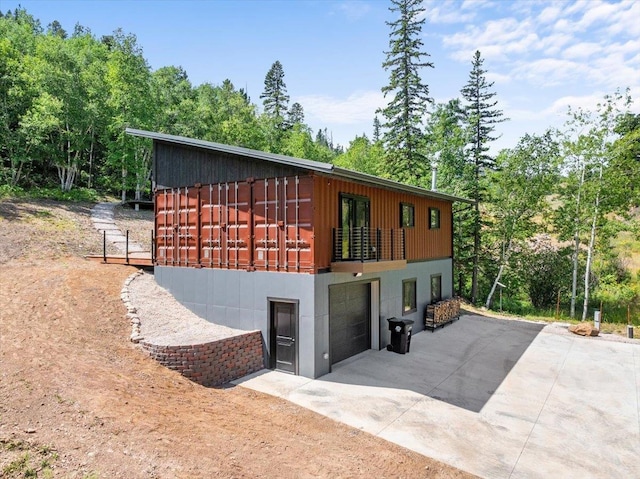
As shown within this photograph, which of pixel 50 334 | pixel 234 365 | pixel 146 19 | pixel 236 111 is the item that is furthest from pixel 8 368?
pixel 236 111

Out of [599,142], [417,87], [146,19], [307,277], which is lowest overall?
[307,277]

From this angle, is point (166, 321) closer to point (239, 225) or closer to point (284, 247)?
point (239, 225)

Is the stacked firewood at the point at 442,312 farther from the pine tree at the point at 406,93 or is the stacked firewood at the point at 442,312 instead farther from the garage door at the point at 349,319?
the pine tree at the point at 406,93

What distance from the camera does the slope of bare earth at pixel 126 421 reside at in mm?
5172

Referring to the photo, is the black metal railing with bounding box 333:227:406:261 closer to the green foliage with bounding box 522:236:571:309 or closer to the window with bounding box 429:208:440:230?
the window with bounding box 429:208:440:230

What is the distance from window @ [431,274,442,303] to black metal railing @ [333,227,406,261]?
147 inches

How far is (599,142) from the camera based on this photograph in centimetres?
1873

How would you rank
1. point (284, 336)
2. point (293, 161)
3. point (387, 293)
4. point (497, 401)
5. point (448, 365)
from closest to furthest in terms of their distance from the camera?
1. point (497, 401)
2. point (293, 161)
3. point (284, 336)
4. point (448, 365)
5. point (387, 293)

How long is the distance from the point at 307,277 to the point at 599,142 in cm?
1792

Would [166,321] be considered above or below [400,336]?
above

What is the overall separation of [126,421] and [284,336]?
14.7 feet

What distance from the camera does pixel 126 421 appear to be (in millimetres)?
6109

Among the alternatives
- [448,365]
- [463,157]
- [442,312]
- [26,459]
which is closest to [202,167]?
[26,459]

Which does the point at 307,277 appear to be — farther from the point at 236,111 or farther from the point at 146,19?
the point at 236,111
